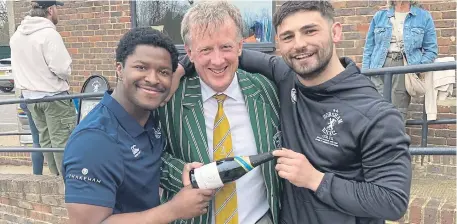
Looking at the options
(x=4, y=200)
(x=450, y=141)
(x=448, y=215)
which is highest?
(x=450, y=141)

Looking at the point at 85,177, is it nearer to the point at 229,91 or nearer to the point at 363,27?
the point at 229,91

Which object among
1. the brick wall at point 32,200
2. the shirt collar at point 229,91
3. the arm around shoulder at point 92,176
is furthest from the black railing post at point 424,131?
the brick wall at point 32,200

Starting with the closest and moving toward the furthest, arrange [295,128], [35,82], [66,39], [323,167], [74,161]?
[74,161], [323,167], [295,128], [35,82], [66,39]

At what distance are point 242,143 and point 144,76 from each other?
1.65ft

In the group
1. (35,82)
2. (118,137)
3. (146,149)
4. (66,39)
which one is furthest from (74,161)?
(66,39)

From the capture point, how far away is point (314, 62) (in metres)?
1.74

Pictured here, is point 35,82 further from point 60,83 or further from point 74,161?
point 74,161

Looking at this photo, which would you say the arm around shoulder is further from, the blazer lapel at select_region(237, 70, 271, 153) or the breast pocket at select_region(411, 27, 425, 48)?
the breast pocket at select_region(411, 27, 425, 48)

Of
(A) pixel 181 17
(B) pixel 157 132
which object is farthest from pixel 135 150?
(A) pixel 181 17

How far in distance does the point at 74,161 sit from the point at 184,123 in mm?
516

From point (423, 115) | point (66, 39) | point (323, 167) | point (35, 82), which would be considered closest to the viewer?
point (323, 167)

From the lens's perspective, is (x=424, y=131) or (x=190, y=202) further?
(x=424, y=131)

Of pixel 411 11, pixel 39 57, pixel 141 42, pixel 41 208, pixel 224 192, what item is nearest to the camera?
pixel 141 42

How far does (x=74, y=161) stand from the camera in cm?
161
